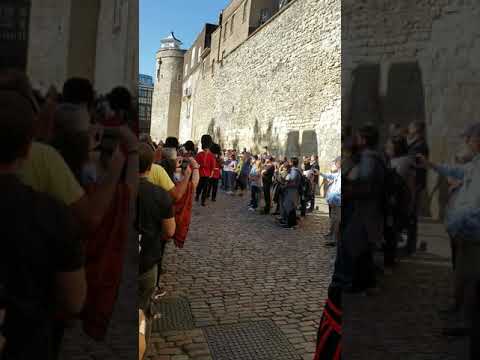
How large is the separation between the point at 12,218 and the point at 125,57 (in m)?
0.33

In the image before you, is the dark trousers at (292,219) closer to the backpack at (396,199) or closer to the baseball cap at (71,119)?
the backpack at (396,199)

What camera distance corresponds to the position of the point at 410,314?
0.60m

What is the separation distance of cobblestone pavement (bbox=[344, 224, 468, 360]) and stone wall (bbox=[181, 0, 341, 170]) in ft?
9.48

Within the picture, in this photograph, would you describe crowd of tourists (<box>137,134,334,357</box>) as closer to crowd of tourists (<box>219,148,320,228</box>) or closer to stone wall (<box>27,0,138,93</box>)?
crowd of tourists (<box>219,148,320,228</box>)

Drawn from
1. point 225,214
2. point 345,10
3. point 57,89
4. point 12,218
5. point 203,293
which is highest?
point 345,10

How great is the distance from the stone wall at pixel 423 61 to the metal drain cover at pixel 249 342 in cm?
106

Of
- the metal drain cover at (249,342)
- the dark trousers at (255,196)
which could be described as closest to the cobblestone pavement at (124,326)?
the metal drain cover at (249,342)

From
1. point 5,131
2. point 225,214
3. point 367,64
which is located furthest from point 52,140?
point 225,214

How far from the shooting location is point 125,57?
2.09 feet

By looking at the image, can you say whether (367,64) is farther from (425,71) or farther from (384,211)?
(384,211)

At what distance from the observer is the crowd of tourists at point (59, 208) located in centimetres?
44

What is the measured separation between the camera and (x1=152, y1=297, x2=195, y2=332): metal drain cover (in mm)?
1503

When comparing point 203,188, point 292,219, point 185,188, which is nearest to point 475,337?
point 185,188

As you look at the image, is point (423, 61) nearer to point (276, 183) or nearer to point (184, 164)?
point (184, 164)
